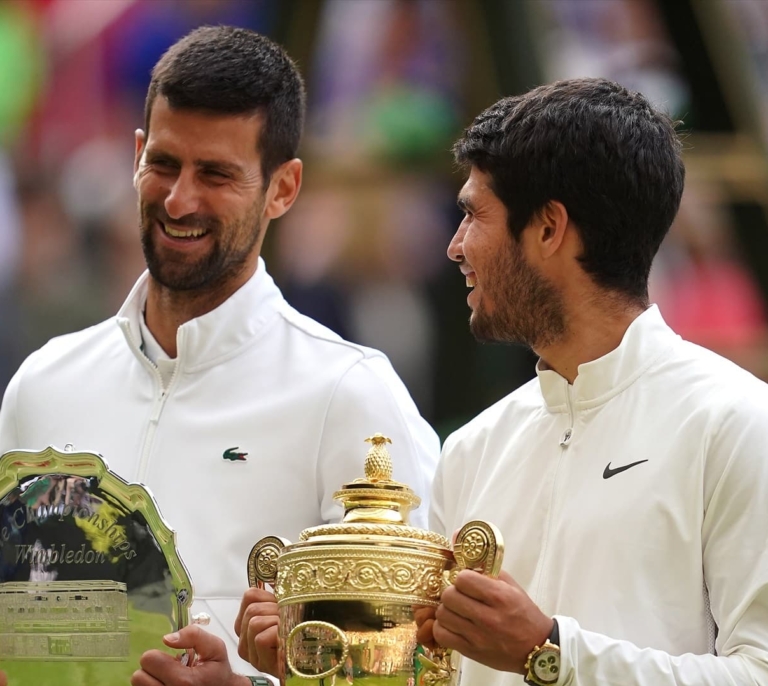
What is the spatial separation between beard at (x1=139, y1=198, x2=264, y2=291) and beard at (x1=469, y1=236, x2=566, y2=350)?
3.18 ft

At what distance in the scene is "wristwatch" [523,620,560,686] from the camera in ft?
9.57

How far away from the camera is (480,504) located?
3.51m

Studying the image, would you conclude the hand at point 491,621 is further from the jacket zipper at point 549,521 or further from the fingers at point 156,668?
the fingers at point 156,668

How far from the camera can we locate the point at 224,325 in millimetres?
4234

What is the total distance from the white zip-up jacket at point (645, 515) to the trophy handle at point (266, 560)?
0.49 metres

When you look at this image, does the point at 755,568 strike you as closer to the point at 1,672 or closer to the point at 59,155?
the point at 1,672

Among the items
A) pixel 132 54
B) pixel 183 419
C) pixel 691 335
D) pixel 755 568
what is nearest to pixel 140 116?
pixel 132 54

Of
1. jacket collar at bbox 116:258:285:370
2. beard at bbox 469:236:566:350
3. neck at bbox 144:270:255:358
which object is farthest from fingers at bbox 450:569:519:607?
neck at bbox 144:270:255:358

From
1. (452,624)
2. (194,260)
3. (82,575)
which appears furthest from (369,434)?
(452,624)

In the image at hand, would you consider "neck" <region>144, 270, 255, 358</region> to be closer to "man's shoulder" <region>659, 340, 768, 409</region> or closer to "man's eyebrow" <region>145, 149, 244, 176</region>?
"man's eyebrow" <region>145, 149, 244, 176</region>

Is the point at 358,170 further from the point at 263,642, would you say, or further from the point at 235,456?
the point at 263,642

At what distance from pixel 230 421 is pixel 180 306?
444mm

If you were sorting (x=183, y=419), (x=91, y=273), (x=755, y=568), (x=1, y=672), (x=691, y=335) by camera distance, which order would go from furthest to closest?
1. (x=91, y=273)
2. (x=691, y=335)
3. (x=183, y=419)
4. (x=1, y=672)
5. (x=755, y=568)

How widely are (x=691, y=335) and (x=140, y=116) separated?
382 cm
